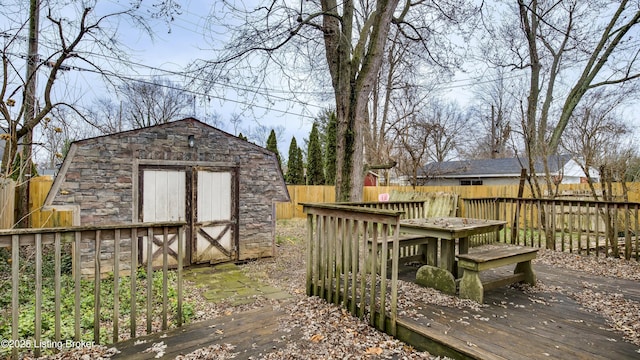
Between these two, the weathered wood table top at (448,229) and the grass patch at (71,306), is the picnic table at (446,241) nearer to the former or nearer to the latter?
the weathered wood table top at (448,229)

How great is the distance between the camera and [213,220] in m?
6.46

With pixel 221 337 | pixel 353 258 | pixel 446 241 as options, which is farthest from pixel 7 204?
pixel 446 241

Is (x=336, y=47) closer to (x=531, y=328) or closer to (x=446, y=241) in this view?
(x=446, y=241)

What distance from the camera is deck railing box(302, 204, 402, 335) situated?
294 cm

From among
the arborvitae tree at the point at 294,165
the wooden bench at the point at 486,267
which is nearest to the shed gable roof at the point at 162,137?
the wooden bench at the point at 486,267

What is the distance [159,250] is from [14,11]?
4112mm

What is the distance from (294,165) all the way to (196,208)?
11381 millimetres

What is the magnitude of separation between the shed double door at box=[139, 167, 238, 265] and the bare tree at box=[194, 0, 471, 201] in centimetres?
190

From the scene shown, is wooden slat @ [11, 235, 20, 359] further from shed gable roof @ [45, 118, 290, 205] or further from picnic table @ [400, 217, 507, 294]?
picnic table @ [400, 217, 507, 294]

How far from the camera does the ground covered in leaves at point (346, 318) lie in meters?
2.66

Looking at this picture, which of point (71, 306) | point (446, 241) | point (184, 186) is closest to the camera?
point (446, 241)

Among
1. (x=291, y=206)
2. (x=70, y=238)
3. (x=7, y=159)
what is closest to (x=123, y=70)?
(x=7, y=159)

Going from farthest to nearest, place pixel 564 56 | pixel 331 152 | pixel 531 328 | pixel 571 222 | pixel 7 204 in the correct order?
1. pixel 331 152
2. pixel 564 56
3. pixel 7 204
4. pixel 571 222
5. pixel 531 328

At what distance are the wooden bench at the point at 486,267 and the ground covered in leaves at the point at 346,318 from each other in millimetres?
119
